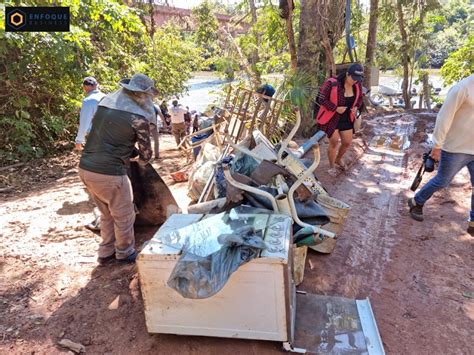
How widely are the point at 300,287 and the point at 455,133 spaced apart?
85.7 inches

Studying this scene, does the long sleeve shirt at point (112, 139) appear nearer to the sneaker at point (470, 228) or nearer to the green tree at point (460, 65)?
the sneaker at point (470, 228)

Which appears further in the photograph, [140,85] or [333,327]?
[140,85]

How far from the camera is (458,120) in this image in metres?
3.68

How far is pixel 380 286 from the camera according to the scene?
3131 millimetres

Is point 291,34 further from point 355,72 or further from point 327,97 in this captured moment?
point 355,72

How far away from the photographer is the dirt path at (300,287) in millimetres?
2572

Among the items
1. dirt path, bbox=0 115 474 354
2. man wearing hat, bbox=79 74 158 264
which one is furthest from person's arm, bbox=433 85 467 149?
Result: man wearing hat, bbox=79 74 158 264

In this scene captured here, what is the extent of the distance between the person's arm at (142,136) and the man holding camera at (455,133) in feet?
8.98

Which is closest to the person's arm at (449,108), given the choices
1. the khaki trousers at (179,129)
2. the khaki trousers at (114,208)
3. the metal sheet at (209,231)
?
the metal sheet at (209,231)

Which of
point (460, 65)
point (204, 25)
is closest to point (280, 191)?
point (460, 65)

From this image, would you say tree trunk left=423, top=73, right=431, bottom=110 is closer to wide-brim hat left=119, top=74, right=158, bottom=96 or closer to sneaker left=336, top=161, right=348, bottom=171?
sneaker left=336, top=161, right=348, bottom=171

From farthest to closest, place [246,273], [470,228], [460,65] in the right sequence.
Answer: [460,65] → [470,228] → [246,273]

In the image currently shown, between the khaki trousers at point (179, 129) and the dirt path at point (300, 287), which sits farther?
the khaki trousers at point (179, 129)

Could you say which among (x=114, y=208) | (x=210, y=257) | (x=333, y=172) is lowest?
(x=333, y=172)
